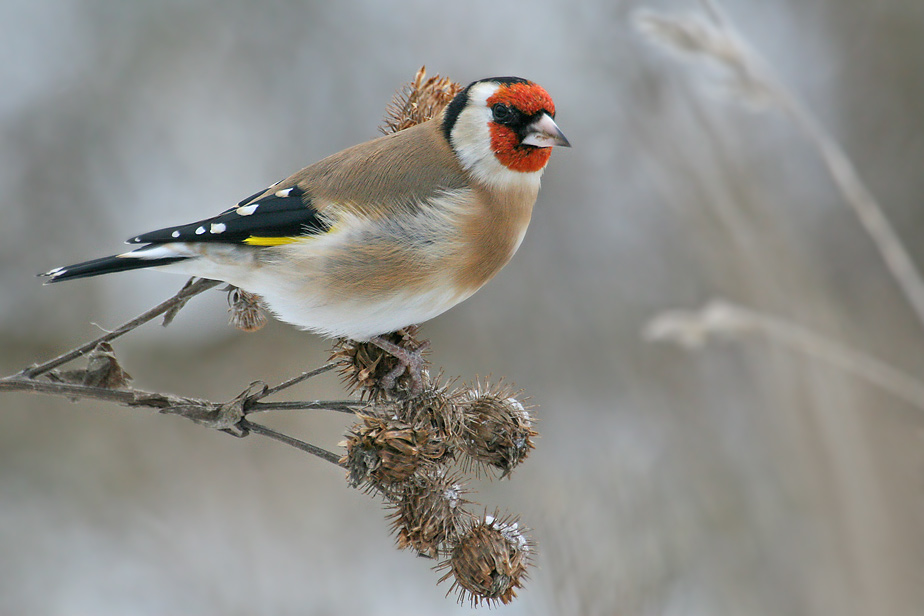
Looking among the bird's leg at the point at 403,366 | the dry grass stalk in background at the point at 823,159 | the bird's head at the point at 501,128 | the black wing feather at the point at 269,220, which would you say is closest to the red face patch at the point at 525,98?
the bird's head at the point at 501,128

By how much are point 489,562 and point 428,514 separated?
6.1 inches

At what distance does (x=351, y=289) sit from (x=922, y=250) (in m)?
4.26

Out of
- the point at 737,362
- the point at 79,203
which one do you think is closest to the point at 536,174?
the point at 737,362

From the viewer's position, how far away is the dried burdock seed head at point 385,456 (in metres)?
1.57

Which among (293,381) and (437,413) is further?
(437,413)

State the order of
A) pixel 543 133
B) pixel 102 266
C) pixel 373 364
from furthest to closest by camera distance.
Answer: pixel 543 133 → pixel 373 364 → pixel 102 266

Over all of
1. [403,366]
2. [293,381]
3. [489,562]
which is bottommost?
[489,562]

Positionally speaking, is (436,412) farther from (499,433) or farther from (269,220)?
(269,220)

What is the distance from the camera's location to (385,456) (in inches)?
61.8

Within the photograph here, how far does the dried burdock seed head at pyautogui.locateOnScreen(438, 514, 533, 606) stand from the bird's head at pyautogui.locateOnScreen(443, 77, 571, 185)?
916 mm

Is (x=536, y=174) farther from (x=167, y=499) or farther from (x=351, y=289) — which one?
(x=167, y=499)

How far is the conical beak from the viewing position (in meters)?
1.94

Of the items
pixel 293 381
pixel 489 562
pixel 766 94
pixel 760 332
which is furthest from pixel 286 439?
pixel 766 94

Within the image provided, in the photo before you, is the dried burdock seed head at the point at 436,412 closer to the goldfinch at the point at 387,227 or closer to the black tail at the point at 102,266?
the goldfinch at the point at 387,227
